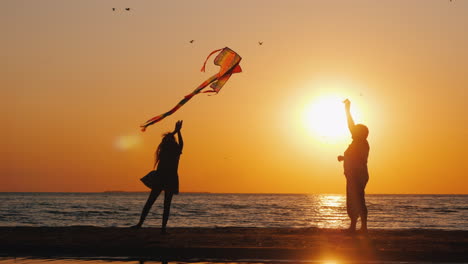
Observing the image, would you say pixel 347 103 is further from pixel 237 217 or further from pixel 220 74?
pixel 237 217

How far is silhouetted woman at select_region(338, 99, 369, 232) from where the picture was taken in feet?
52.0

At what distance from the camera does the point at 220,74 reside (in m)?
17.6

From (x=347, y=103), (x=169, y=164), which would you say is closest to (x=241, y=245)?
(x=169, y=164)

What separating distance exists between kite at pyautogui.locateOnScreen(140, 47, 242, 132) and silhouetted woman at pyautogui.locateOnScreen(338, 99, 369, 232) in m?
2.91

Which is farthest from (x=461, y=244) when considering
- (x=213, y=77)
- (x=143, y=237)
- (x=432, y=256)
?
(x=213, y=77)

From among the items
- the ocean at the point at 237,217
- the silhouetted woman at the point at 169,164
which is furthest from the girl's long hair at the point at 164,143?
the ocean at the point at 237,217

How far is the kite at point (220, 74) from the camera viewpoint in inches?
653

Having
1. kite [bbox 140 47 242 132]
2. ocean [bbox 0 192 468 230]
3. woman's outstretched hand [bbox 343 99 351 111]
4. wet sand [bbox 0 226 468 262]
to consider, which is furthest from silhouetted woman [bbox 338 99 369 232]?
ocean [bbox 0 192 468 230]

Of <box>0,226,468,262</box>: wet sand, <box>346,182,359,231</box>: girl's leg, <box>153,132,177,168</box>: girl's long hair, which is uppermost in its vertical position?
<box>153,132,177,168</box>: girl's long hair

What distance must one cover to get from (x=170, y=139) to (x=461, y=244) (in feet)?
20.5

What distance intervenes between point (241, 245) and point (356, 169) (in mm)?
3878

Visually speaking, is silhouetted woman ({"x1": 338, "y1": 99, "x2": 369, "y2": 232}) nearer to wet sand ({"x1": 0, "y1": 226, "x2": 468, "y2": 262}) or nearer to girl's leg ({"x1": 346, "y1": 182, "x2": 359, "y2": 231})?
Answer: girl's leg ({"x1": 346, "y1": 182, "x2": 359, "y2": 231})

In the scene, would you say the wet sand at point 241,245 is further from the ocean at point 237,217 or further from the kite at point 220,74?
the ocean at point 237,217

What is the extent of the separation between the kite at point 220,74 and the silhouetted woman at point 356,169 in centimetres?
291
